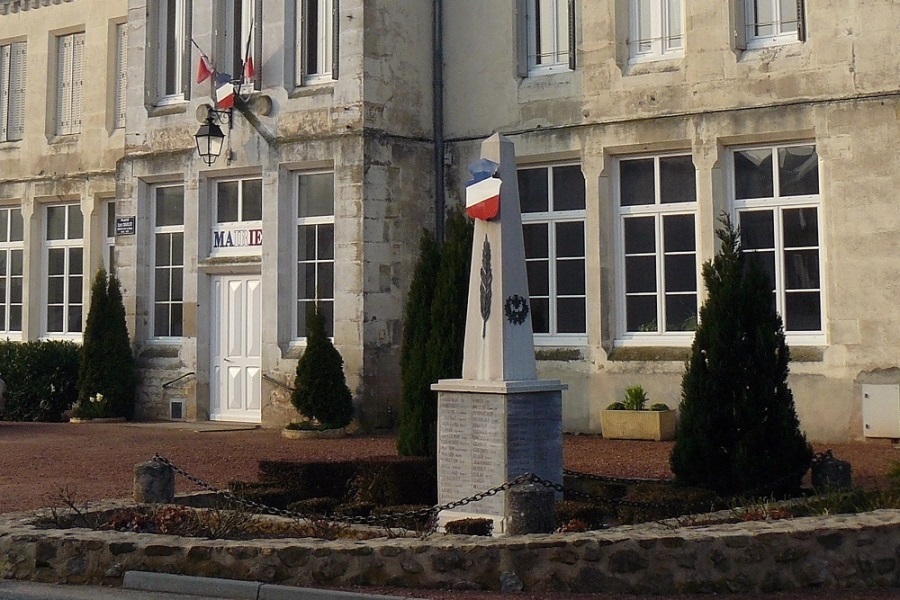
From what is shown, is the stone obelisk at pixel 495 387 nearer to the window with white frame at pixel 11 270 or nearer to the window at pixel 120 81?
the window at pixel 120 81

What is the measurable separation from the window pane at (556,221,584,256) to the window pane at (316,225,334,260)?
10.6 feet

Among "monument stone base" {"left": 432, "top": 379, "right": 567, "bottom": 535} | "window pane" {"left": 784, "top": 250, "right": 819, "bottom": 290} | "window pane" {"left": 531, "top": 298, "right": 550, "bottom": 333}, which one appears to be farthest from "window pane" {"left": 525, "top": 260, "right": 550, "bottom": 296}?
"monument stone base" {"left": 432, "top": 379, "right": 567, "bottom": 535}

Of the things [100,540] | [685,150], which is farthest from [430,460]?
[685,150]

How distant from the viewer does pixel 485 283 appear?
966cm

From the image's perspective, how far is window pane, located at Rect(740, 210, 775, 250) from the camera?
15.5m

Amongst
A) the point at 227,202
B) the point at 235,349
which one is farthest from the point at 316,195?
the point at 235,349

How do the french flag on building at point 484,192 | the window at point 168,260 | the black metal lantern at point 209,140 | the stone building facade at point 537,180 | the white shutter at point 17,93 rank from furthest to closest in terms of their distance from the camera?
1. the white shutter at point 17,93
2. the window at point 168,260
3. the black metal lantern at point 209,140
4. the stone building facade at point 537,180
5. the french flag on building at point 484,192

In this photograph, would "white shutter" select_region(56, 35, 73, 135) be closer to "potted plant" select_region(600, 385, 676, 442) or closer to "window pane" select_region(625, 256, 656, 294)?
"window pane" select_region(625, 256, 656, 294)

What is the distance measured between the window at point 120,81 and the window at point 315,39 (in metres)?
5.14

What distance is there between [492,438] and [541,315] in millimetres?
7970

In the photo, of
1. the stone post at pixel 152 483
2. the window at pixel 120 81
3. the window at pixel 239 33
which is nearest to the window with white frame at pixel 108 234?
the window at pixel 120 81

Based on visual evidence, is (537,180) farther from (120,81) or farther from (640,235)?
(120,81)

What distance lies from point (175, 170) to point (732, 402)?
11.5 meters

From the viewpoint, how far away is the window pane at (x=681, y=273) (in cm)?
1603
